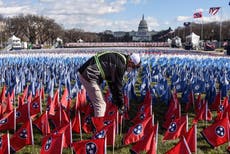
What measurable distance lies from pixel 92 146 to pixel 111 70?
202cm

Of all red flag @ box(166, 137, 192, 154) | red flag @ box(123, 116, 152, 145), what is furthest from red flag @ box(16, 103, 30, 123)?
red flag @ box(166, 137, 192, 154)

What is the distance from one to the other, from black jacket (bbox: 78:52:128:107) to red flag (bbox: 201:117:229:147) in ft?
5.78

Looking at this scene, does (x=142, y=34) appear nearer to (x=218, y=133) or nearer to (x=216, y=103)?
(x=216, y=103)

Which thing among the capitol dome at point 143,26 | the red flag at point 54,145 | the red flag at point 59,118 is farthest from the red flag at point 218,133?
the capitol dome at point 143,26

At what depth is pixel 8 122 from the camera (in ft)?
27.0

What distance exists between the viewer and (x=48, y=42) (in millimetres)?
102875

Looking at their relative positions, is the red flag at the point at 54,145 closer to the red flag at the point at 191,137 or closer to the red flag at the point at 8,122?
the red flag at the point at 191,137

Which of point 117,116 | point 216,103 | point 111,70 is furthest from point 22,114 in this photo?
point 216,103

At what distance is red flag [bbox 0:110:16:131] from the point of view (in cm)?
817

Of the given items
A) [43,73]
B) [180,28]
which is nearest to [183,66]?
[43,73]

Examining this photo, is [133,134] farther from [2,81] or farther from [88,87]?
[2,81]

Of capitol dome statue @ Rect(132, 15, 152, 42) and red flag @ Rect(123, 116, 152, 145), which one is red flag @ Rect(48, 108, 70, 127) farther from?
capitol dome statue @ Rect(132, 15, 152, 42)

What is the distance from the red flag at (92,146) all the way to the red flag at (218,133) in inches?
94.4

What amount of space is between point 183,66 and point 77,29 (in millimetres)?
106974
